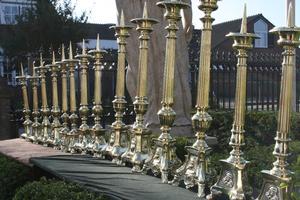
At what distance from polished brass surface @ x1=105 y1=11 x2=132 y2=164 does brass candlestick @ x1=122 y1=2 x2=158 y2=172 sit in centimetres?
36

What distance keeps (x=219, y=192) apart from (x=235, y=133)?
387 mm

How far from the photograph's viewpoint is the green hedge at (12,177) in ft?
16.8

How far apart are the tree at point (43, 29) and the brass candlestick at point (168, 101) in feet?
52.3

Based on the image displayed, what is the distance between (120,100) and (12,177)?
1.57 m

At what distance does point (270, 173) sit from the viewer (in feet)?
8.55

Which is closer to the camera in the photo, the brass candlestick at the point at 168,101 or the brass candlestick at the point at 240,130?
the brass candlestick at the point at 240,130

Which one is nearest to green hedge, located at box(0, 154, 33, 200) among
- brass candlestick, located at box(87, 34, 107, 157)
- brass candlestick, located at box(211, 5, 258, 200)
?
brass candlestick, located at box(87, 34, 107, 157)

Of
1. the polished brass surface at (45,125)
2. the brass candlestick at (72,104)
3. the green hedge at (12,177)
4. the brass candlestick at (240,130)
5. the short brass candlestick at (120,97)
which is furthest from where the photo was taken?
the polished brass surface at (45,125)

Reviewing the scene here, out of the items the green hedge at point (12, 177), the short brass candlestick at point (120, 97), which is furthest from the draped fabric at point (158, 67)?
the short brass candlestick at point (120, 97)

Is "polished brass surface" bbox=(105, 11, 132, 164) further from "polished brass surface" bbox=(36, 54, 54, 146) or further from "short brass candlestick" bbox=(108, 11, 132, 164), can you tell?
"polished brass surface" bbox=(36, 54, 54, 146)

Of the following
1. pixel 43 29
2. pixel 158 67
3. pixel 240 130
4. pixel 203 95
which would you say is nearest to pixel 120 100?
pixel 203 95

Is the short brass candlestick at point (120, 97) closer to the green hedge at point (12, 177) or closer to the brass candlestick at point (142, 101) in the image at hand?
the brass candlestick at point (142, 101)

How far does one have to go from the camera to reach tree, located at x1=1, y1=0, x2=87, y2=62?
19531 millimetres

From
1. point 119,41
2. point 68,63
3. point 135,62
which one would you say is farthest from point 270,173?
point 135,62
